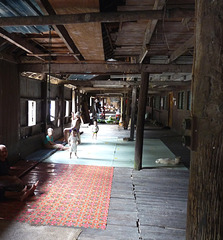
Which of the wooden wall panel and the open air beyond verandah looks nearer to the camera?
the open air beyond verandah

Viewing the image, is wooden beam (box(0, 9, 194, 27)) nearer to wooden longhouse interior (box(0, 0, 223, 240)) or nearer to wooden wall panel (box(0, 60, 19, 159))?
wooden longhouse interior (box(0, 0, 223, 240))

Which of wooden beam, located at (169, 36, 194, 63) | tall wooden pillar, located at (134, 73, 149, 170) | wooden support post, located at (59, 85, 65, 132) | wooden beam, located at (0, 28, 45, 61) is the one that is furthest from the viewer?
wooden support post, located at (59, 85, 65, 132)

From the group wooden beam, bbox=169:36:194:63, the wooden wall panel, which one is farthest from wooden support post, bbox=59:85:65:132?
wooden beam, bbox=169:36:194:63

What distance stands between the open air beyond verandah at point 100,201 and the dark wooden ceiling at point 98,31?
11.1ft

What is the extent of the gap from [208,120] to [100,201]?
3.85 metres

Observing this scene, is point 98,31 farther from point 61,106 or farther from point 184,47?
point 61,106

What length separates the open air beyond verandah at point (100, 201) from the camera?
12.3 feet

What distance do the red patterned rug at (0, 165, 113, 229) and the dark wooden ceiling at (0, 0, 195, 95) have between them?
337 cm

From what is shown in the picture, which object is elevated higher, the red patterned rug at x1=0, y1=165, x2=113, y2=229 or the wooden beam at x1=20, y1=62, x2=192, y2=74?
the wooden beam at x1=20, y1=62, x2=192, y2=74

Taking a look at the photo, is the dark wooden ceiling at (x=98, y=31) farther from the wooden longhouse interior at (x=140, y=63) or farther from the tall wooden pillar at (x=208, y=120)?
the tall wooden pillar at (x=208, y=120)

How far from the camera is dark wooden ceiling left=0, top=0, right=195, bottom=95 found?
3.07m

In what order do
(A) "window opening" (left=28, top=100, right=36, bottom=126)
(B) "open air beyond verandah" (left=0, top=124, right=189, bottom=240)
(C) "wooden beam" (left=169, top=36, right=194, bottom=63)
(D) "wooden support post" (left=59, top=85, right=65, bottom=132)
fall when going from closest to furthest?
(B) "open air beyond verandah" (left=0, top=124, right=189, bottom=240), (C) "wooden beam" (left=169, top=36, right=194, bottom=63), (A) "window opening" (left=28, top=100, right=36, bottom=126), (D) "wooden support post" (left=59, top=85, right=65, bottom=132)

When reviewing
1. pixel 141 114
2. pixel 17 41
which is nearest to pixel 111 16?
pixel 17 41

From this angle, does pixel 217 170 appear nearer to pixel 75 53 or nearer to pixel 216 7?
pixel 216 7
